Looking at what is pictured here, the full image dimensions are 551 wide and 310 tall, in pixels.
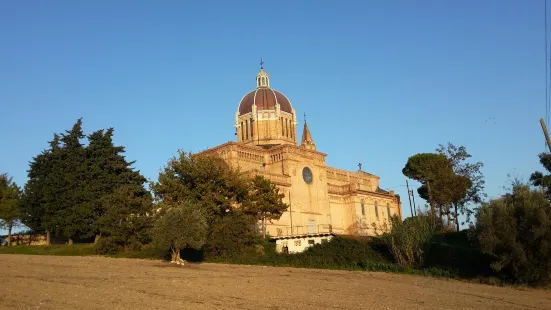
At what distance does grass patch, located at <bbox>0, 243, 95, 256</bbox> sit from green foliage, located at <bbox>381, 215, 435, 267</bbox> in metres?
20.1

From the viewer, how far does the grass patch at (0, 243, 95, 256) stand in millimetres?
35438

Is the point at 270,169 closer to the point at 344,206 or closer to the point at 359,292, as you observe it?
the point at 344,206

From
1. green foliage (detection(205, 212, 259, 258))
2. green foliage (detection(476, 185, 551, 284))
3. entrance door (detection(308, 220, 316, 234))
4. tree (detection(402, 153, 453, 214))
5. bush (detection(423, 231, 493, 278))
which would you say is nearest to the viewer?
green foliage (detection(476, 185, 551, 284))

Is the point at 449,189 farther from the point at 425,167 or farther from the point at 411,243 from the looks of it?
the point at 411,243

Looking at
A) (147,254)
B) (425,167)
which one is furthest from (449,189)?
(147,254)

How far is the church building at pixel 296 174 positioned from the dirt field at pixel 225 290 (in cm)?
2181

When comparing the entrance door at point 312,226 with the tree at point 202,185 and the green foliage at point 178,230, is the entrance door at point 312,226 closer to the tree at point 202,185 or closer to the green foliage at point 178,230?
the tree at point 202,185

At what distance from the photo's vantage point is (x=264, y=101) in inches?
2403

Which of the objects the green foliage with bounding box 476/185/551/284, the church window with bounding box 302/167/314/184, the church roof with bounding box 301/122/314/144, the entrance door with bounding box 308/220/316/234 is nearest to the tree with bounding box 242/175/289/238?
the entrance door with bounding box 308/220/316/234

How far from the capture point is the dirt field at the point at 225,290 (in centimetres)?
1548

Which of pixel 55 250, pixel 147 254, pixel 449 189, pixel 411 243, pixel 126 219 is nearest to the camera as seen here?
pixel 411 243

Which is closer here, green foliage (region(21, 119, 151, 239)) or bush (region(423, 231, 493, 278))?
bush (region(423, 231, 493, 278))

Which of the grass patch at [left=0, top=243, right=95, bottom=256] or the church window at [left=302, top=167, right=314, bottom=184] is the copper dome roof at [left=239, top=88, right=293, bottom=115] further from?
the grass patch at [left=0, top=243, right=95, bottom=256]

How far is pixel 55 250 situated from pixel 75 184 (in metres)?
5.28
